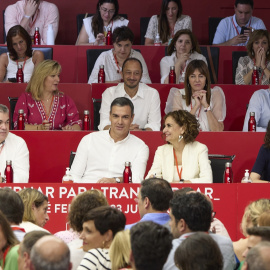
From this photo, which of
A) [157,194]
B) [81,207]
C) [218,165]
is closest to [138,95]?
[218,165]

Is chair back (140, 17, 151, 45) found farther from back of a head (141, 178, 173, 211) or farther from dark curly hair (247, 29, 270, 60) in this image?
back of a head (141, 178, 173, 211)

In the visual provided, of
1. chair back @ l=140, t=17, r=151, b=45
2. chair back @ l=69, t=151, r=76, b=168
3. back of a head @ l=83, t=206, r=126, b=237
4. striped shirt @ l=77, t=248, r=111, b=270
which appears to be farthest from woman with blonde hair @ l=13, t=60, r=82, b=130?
striped shirt @ l=77, t=248, r=111, b=270

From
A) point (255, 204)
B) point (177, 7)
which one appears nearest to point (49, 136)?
point (255, 204)

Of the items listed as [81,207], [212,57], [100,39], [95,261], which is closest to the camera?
[95,261]

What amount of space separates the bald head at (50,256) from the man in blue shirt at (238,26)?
7422 millimetres

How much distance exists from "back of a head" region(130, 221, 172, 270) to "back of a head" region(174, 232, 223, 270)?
0.08m

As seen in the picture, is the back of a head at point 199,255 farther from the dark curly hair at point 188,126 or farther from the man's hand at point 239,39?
the man's hand at point 239,39

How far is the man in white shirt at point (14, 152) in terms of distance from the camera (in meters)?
6.55

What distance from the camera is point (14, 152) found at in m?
6.64

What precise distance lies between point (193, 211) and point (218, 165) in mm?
Result: 2530

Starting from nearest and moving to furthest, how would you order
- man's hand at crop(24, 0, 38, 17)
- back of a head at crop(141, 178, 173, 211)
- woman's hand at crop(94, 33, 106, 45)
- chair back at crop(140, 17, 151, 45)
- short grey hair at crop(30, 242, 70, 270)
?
short grey hair at crop(30, 242, 70, 270), back of a head at crop(141, 178, 173, 211), woman's hand at crop(94, 33, 106, 45), man's hand at crop(24, 0, 38, 17), chair back at crop(140, 17, 151, 45)

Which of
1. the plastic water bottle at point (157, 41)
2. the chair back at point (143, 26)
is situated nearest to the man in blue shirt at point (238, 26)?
the plastic water bottle at point (157, 41)

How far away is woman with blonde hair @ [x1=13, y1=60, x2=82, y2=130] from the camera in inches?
300

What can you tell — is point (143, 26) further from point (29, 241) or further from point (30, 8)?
point (29, 241)
